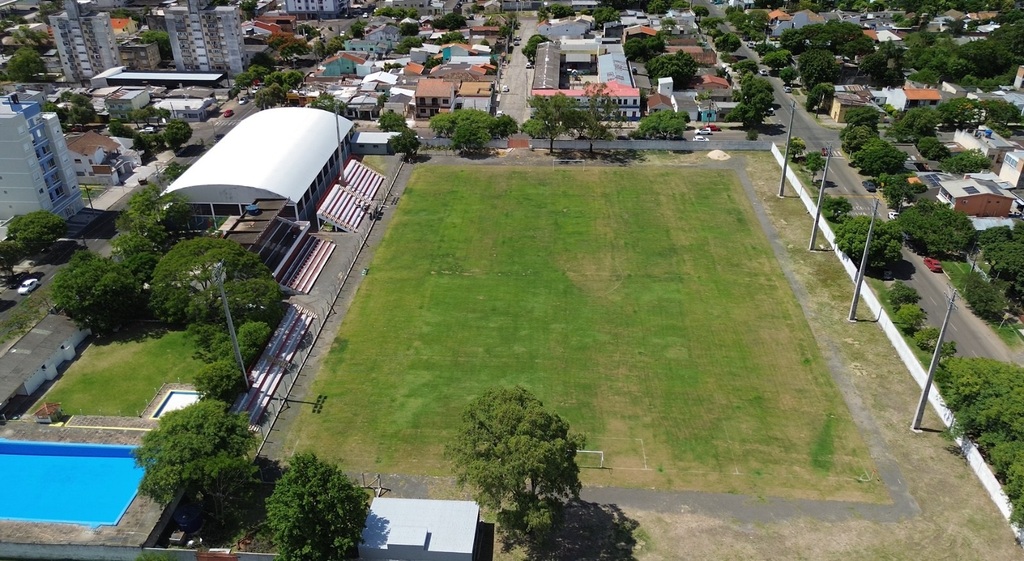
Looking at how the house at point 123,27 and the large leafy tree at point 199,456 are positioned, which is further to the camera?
the house at point 123,27

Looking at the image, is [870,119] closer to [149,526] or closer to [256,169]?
[256,169]

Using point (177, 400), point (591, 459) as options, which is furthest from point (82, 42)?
point (591, 459)

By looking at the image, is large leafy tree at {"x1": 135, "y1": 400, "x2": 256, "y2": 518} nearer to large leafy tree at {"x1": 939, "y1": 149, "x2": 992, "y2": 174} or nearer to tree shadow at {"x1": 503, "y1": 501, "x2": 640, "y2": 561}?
tree shadow at {"x1": 503, "y1": 501, "x2": 640, "y2": 561}

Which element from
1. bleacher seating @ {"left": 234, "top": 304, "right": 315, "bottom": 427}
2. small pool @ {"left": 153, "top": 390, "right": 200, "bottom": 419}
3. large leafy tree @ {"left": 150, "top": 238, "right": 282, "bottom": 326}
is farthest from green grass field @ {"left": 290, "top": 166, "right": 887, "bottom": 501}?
small pool @ {"left": 153, "top": 390, "right": 200, "bottom": 419}

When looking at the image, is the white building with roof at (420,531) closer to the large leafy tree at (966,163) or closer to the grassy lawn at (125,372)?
the grassy lawn at (125,372)

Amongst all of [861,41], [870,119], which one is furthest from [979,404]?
[861,41]

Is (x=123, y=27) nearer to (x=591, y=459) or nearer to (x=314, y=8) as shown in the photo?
(x=314, y=8)

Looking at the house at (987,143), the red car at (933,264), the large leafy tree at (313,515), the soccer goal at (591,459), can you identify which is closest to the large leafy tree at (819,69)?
the house at (987,143)
